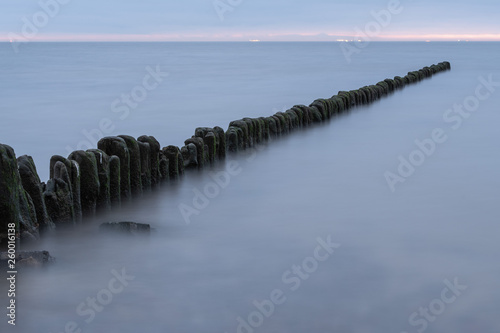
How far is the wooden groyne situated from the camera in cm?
632

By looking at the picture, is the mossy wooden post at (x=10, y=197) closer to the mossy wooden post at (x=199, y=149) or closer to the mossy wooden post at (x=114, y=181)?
the mossy wooden post at (x=114, y=181)

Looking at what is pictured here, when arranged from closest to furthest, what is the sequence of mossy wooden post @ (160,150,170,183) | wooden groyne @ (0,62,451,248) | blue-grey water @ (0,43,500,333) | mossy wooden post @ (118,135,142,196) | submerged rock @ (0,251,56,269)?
1. blue-grey water @ (0,43,500,333)
2. submerged rock @ (0,251,56,269)
3. wooden groyne @ (0,62,451,248)
4. mossy wooden post @ (118,135,142,196)
5. mossy wooden post @ (160,150,170,183)

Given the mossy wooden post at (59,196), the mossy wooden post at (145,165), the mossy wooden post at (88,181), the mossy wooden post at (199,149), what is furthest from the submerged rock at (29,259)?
the mossy wooden post at (199,149)

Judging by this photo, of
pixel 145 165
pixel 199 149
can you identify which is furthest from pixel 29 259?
pixel 199 149

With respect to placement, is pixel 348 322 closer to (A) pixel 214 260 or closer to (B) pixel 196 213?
(A) pixel 214 260

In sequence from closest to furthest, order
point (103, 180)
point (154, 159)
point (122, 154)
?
1. point (103, 180)
2. point (122, 154)
3. point (154, 159)

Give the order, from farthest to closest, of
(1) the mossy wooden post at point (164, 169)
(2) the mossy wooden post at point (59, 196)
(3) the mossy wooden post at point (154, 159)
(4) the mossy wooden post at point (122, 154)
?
(1) the mossy wooden post at point (164, 169) → (3) the mossy wooden post at point (154, 159) → (4) the mossy wooden post at point (122, 154) → (2) the mossy wooden post at point (59, 196)

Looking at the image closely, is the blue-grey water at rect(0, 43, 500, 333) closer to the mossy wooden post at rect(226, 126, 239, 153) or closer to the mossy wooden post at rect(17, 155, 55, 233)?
the mossy wooden post at rect(17, 155, 55, 233)

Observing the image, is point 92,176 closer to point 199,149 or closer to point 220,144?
point 199,149

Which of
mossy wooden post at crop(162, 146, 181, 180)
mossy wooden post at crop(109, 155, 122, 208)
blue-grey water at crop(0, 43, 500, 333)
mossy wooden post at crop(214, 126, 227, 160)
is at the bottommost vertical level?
blue-grey water at crop(0, 43, 500, 333)

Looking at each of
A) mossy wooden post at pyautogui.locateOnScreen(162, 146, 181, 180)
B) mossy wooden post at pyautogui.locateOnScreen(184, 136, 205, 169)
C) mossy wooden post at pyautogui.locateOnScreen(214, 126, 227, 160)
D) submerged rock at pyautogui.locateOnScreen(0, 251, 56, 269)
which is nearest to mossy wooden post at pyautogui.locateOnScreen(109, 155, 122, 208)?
mossy wooden post at pyautogui.locateOnScreen(162, 146, 181, 180)

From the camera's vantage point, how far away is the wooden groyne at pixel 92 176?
632 cm

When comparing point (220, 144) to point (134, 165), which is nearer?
point (134, 165)

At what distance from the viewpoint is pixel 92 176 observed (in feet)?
24.8
